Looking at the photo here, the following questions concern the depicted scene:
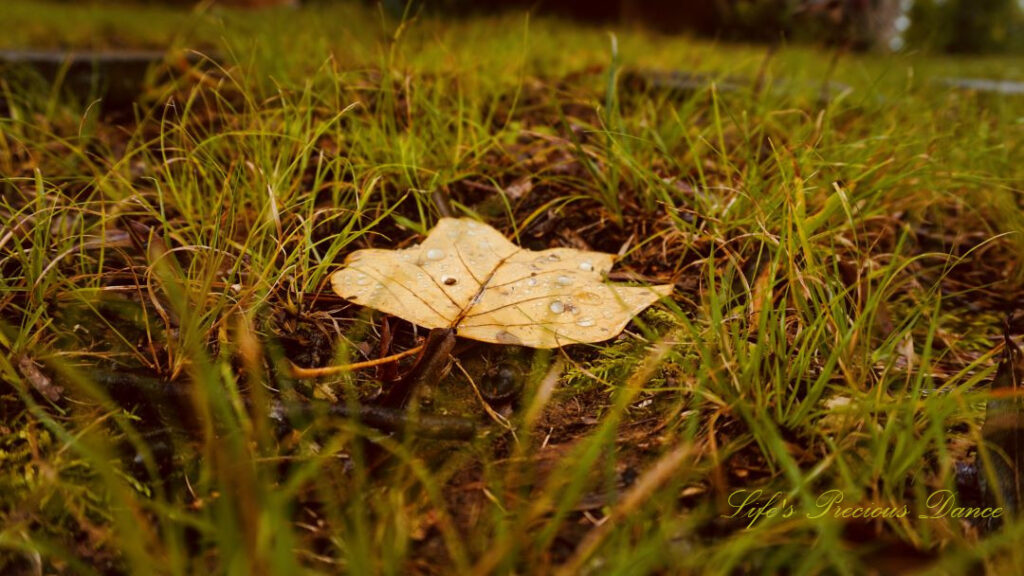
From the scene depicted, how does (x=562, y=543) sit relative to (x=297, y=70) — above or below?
below

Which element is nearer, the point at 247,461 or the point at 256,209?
the point at 247,461

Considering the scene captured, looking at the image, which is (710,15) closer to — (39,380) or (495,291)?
(495,291)

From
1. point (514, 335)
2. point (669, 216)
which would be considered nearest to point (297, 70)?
point (669, 216)

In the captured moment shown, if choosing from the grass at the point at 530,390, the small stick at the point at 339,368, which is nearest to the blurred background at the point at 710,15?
the grass at the point at 530,390

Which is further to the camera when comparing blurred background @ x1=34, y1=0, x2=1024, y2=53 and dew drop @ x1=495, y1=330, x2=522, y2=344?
blurred background @ x1=34, y1=0, x2=1024, y2=53

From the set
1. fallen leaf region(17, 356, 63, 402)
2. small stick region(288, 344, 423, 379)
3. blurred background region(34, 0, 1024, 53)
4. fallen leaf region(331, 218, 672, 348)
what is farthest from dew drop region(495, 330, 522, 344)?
blurred background region(34, 0, 1024, 53)

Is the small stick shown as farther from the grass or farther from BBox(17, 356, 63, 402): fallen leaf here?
BBox(17, 356, 63, 402): fallen leaf

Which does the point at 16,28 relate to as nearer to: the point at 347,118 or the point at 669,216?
the point at 347,118

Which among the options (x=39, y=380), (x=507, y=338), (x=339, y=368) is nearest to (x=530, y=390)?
(x=507, y=338)

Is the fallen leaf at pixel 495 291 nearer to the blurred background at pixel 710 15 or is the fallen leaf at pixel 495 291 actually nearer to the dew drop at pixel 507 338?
the dew drop at pixel 507 338
